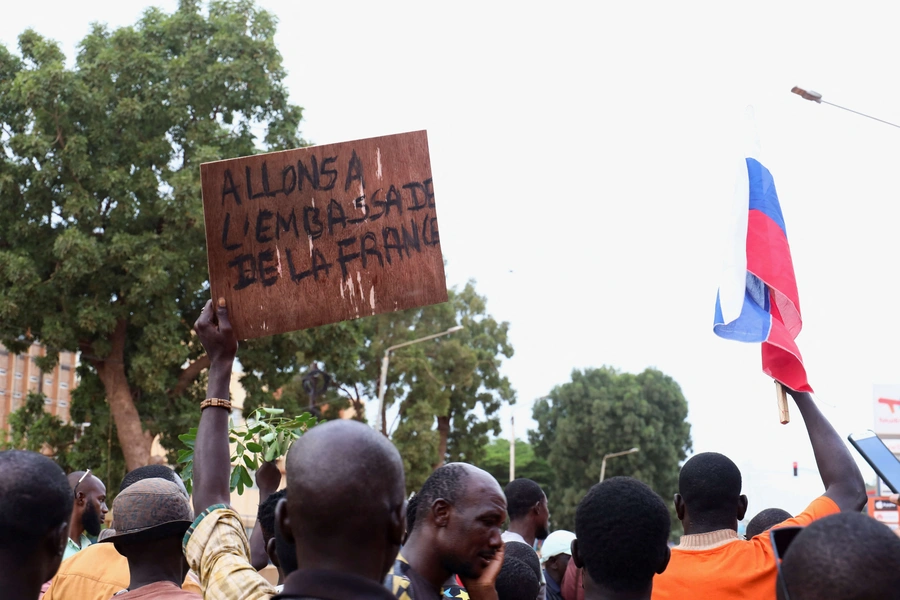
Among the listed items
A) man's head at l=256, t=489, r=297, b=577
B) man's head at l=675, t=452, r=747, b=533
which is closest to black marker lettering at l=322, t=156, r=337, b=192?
man's head at l=256, t=489, r=297, b=577

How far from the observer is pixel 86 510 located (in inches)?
213

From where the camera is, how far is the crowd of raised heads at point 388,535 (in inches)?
74.3

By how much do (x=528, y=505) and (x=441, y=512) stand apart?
2.73 meters

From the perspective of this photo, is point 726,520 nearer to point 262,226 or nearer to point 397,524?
point 397,524

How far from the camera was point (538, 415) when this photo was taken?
56.2 metres

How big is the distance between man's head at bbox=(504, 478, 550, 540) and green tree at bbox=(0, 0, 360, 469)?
1382 cm

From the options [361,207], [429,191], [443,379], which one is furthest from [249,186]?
[443,379]

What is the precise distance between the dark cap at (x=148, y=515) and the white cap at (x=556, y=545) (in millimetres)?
2885

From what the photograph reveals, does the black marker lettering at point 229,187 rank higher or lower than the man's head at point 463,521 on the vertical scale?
higher

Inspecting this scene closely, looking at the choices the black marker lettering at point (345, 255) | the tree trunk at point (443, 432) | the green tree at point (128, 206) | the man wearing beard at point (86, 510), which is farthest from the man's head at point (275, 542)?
the tree trunk at point (443, 432)

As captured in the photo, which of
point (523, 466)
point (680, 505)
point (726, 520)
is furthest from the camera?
point (523, 466)

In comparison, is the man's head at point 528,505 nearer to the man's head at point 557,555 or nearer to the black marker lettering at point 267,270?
the man's head at point 557,555

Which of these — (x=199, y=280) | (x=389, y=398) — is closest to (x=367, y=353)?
(x=389, y=398)

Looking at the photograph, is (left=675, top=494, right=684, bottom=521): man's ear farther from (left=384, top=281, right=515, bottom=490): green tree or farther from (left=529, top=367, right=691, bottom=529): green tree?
(left=529, top=367, right=691, bottom=529): green tree
